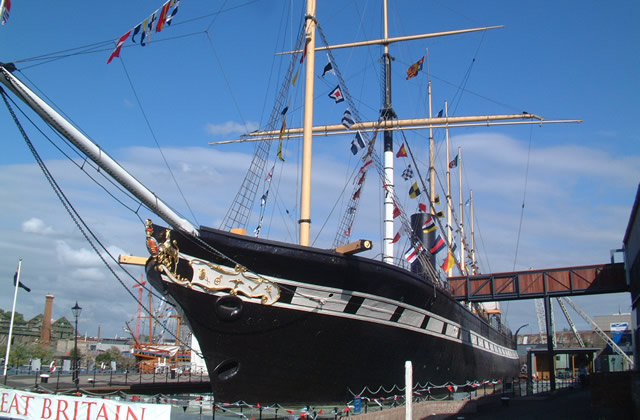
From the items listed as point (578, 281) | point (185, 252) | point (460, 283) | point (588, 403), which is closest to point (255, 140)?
point (460, 283)

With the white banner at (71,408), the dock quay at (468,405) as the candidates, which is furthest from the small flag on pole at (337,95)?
the white banner at (71,408)

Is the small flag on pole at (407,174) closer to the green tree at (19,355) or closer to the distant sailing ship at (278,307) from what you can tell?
the distant sailing ship at (278,307)

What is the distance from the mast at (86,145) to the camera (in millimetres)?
8977

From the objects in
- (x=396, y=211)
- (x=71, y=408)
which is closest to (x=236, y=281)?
(x=71, y=408)

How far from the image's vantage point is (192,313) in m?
12.2

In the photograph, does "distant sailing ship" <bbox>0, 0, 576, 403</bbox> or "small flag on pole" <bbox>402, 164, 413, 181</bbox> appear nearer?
"distant sailing ship" <bbox>0, 0, 576, 403</bbox>

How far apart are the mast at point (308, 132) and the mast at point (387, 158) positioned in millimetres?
5080

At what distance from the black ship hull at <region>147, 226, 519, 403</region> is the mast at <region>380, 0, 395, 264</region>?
546cm

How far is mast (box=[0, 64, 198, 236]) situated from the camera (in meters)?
8.98

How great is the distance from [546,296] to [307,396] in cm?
1508

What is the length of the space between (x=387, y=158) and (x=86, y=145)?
14.7 metres

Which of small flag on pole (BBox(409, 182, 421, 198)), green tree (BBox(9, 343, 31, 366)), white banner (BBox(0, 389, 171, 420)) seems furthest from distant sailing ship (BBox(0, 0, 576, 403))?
green tree (BBox(9, 343, 31, 366))

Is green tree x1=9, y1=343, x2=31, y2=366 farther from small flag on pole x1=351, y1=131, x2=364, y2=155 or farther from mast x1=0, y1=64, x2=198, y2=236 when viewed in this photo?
mast x1=0, y1=64, x2=198, y2=236

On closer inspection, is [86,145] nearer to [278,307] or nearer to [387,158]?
[278,307]
